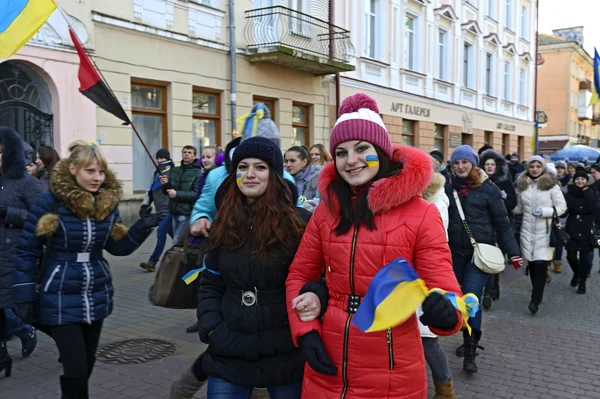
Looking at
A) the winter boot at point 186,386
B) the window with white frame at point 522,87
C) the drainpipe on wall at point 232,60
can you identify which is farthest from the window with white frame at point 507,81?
the winter boot at point 186,386

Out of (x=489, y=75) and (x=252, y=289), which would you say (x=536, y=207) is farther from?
(x=489, y=75)

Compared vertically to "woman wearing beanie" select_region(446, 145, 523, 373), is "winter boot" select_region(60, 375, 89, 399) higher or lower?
lower

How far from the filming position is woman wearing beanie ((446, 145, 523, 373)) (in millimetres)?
5176

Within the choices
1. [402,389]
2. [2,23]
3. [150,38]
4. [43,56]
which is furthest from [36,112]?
[402,389]

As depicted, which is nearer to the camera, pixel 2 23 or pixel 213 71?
pixel 2 23

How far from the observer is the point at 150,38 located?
41.8 feet

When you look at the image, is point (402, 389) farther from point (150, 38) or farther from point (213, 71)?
point (213, 71)

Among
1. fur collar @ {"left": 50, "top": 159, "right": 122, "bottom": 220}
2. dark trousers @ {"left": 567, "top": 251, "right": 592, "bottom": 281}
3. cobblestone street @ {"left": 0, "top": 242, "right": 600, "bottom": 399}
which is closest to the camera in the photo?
fur collar @ {"left": 50, "top": 159, "right": 122, "bottom": 220}

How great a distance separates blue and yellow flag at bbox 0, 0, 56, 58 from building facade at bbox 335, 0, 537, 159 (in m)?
13.8

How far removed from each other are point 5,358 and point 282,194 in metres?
3.10

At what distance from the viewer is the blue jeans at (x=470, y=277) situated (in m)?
5.12

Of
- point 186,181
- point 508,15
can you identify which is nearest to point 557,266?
point 186,181

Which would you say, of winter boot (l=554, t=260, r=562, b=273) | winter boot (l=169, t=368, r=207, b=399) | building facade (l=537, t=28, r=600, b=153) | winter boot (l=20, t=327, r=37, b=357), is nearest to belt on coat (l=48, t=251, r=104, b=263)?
winter boot (l=169, t=368, r=207, b=399)

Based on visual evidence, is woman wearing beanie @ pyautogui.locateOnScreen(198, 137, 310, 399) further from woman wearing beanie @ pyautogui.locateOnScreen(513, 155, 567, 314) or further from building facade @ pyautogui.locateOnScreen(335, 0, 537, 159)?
building facade @ pyautogui.locateOnScreen(335, 0, 537, 159)
